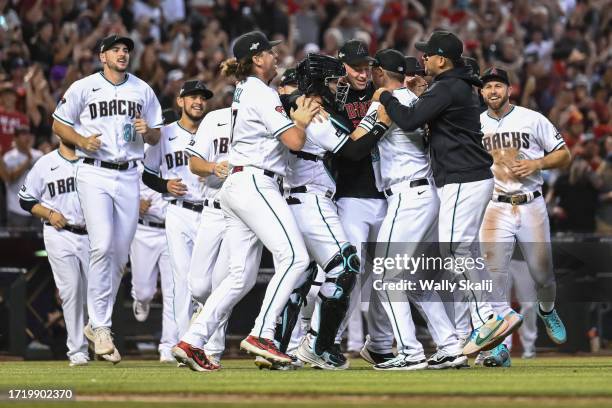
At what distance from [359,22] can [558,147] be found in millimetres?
10898

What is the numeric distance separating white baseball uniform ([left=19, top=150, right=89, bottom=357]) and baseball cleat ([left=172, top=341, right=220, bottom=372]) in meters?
2.83

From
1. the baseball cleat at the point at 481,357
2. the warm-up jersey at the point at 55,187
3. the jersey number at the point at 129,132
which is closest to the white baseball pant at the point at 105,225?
the jersey number at the point at 129,132

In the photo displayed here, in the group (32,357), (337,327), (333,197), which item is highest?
(333,197)

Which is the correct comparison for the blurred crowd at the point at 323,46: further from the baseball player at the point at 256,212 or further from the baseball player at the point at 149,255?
the baseball player at the point at 256,212

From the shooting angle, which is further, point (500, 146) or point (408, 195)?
point (500, 146)

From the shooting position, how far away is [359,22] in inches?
852

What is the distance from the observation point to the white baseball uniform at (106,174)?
1073 centimetres

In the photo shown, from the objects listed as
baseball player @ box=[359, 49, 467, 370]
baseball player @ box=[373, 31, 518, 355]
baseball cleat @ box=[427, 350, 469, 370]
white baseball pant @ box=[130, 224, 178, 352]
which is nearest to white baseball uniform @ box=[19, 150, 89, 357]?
white baseball pant @ box=[130, 224, 178, 352]

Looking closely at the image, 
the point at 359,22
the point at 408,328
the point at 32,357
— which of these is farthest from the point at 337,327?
the point at 359,22

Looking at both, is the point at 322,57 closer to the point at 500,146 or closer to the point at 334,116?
the point at 334,116

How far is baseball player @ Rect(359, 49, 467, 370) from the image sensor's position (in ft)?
31.4

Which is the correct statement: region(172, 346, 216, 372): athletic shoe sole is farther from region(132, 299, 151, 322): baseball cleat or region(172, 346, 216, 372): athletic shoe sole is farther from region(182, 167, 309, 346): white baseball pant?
region(132, 299, 151, 322): baseball cleat

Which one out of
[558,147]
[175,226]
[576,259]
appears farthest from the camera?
[576,259]

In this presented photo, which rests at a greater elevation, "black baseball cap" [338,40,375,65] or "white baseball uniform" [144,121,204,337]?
"black baseball cap" [338,40,375,65]
